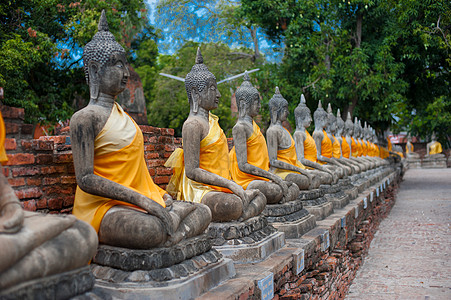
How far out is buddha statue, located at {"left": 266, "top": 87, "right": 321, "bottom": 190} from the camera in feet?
19.7

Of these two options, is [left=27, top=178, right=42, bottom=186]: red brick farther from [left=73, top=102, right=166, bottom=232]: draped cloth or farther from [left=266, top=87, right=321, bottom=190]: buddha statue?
[left=266, top=87, right=321, bottom=190]: buddha statue

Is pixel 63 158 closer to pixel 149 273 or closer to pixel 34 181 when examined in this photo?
pixel 34 181

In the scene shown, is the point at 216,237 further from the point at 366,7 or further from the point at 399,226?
the point at 366,7

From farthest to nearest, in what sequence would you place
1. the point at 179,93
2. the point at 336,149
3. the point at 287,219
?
the point at 179,93, the point at 336,149, the point at 287,219

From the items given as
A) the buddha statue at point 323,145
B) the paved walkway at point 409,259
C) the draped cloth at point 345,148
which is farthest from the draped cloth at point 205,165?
the draped cloth at point 345,148

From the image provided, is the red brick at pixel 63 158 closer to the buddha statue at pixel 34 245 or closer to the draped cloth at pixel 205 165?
the draped cloth at pixel 205 165

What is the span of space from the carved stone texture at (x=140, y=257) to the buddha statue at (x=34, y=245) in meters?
0.49

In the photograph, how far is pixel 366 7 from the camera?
1316 centimetres

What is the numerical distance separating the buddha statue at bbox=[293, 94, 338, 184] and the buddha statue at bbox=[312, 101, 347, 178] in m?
1.01

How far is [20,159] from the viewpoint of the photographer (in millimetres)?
3143

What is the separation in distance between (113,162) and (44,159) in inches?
26.7

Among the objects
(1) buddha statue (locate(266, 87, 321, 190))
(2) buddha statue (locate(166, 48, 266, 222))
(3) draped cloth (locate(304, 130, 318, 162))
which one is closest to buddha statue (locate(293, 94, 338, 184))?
A: (3) draped cloth (locate(304, 130, 318, 162))

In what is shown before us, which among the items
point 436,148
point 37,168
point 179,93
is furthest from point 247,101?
point 436,148

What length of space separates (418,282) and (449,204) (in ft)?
25.9
